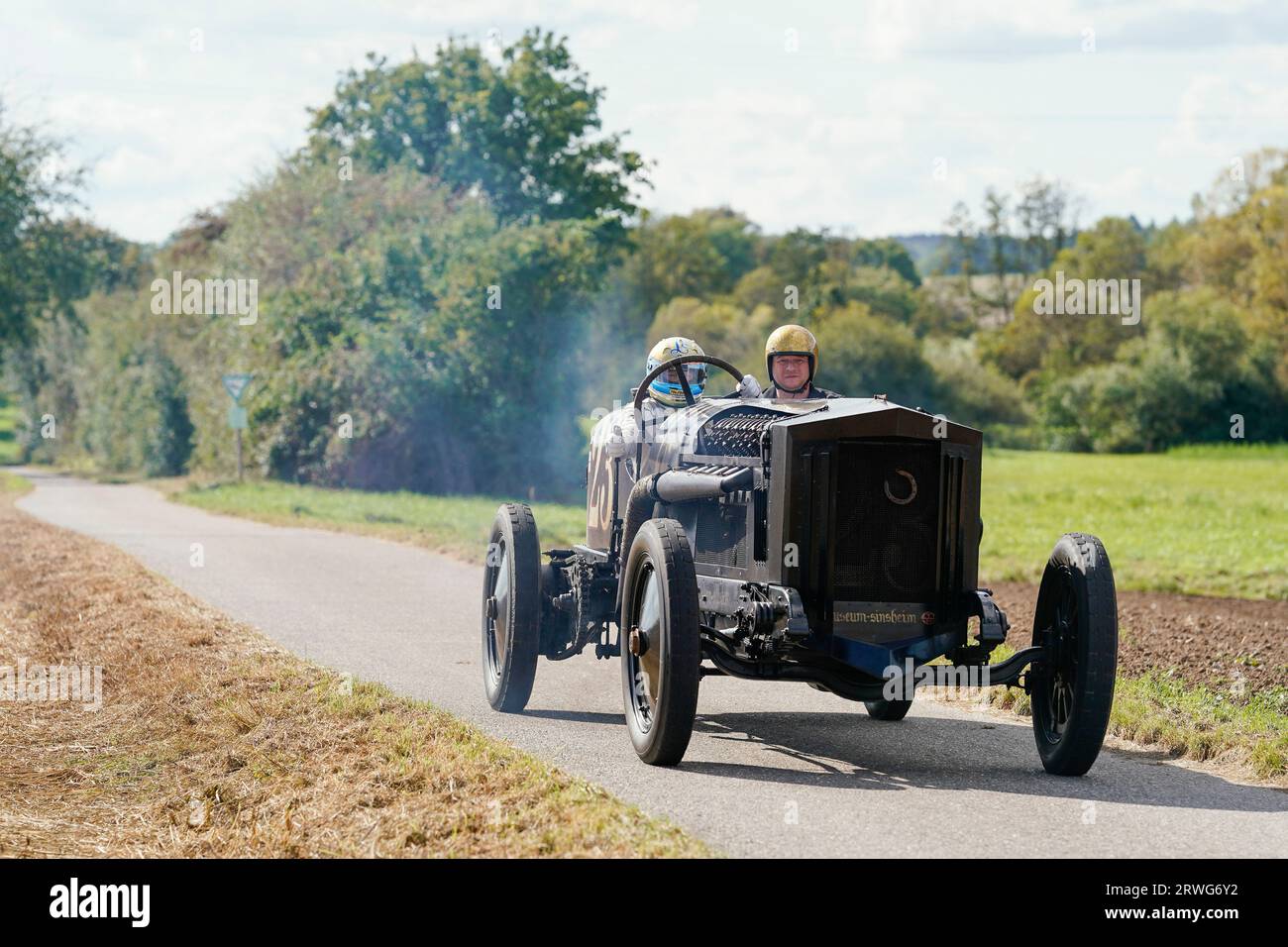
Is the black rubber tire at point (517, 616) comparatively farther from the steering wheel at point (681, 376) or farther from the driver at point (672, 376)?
the driver at point (672, 376)

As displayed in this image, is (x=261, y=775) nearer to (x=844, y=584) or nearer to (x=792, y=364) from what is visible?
(x=844, y=584)

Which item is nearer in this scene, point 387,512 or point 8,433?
point 387,512

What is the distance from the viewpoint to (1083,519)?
2945 centimetres

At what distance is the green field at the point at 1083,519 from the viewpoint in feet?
64.5

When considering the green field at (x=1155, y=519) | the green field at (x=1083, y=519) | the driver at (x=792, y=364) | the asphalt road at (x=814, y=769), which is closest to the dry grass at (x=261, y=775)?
the asphalt road at (x=814, y=769)

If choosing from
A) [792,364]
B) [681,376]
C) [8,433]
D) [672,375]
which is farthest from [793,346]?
[8,433]

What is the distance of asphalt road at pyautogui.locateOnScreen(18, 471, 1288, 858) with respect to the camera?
650 centimetres

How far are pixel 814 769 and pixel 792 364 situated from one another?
8.29 ft

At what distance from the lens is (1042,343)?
85.4 m

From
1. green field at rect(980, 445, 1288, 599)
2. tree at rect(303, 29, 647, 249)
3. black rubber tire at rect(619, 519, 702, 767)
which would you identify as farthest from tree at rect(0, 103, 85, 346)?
black rubber tire at rect(619, 519, 702, 767)

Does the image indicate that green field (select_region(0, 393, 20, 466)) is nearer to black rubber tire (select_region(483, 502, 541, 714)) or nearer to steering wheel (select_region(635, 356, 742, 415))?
black rubber tire (select_region(483, 502, 541, 714))

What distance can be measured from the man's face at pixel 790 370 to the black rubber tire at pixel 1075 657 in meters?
2.00

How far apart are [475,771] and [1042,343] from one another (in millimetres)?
81525

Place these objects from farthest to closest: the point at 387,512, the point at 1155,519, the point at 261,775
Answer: the point at 1155,519, the point at 387,512, the point at 261,775
